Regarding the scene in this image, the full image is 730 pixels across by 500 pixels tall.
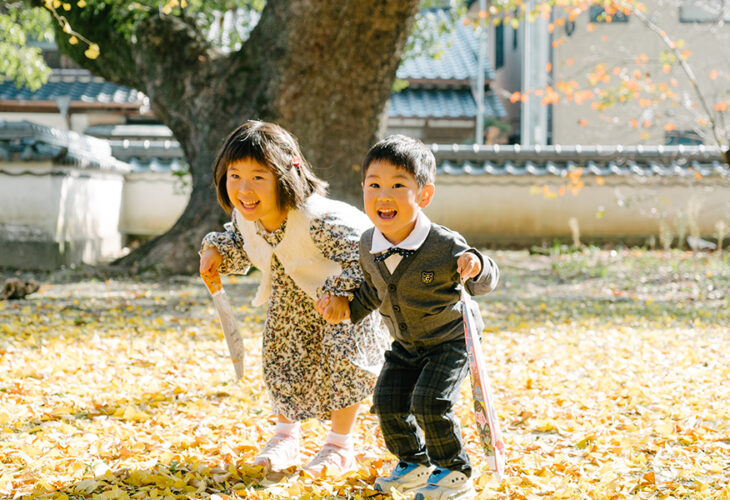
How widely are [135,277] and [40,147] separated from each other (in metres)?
1.95

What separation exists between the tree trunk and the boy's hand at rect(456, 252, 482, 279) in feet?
16.8

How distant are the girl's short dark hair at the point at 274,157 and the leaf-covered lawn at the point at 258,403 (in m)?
0.99

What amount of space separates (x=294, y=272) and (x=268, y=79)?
4915mm

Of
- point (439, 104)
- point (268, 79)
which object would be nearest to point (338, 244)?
point (268, 79)

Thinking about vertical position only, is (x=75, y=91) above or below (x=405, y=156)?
above

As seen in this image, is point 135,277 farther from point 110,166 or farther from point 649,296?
point 649,296

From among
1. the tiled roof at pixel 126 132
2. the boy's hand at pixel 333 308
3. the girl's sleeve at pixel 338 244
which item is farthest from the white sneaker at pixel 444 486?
the tiled roof at pixel 126 132

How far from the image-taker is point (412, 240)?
2502 mm

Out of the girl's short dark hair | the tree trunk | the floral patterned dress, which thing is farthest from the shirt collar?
the tree trunk

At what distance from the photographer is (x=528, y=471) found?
2.85 meters

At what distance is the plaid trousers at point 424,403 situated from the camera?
2.43 m

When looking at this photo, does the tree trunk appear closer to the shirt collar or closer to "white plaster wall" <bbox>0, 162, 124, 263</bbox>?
"white plaster wall" <bbox>0, 162, 124, 263</bbox>

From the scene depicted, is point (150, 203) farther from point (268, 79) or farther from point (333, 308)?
point (333, 308)

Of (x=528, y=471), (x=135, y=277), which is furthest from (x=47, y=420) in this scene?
(x=135, y=277)
